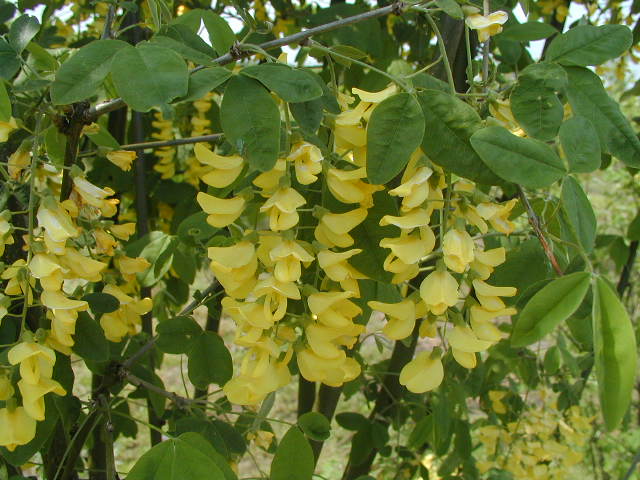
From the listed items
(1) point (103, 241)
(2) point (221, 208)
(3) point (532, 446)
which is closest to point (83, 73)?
(2) point (221, 208)

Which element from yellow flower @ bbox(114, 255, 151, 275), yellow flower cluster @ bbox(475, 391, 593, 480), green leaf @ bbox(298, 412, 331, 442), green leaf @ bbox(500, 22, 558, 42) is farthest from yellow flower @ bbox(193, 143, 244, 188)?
yellow flower cluster @ bbox(475, 391, 593, 480)

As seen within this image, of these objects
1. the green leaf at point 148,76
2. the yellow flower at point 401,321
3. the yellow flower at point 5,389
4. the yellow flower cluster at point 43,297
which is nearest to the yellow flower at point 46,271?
the yellow flower cluster at point 43,297

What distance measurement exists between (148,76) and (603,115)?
0.46 metres

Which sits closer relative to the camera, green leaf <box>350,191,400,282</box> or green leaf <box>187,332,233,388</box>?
Result: green leaf <box>350,191,400,282</box>

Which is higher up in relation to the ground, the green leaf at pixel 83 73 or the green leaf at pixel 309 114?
the green leaf at pixel 83 73

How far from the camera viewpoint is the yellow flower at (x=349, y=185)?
63 cm

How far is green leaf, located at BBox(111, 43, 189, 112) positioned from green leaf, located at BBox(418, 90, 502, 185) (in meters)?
0.22

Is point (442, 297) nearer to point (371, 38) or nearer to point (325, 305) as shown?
point (325, 305)

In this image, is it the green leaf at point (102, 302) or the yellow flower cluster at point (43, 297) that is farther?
the green leaf at point (102, 302)

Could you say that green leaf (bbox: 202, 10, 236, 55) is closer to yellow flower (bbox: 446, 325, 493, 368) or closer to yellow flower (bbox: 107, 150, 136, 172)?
Answer: yellow flower (bbox: 107, 150, 136, 172)

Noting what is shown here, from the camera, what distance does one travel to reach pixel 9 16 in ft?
3.81

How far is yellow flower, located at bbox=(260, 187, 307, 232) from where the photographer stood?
60cm

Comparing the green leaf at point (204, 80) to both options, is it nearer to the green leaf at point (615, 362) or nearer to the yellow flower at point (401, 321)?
the yellow flower at point (401, 321)

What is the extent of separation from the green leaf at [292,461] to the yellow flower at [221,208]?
276 mm
